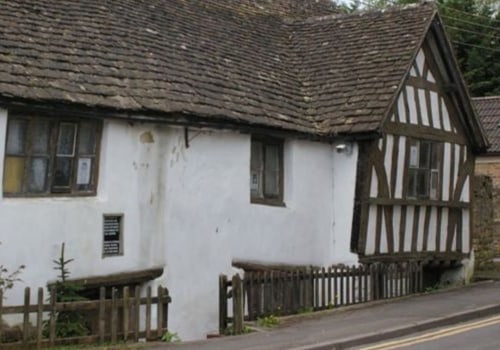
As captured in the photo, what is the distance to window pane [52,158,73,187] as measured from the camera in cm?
1265

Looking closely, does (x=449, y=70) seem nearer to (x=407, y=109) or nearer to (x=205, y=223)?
(x=407, y=109)

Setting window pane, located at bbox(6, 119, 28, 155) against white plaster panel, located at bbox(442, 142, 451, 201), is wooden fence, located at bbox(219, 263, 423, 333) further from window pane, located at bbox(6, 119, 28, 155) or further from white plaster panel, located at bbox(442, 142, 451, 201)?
window pane, located at bbox(6, 119, 28, 155)

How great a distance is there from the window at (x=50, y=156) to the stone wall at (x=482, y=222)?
12.1 metres

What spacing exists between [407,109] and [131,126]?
7.17 meters

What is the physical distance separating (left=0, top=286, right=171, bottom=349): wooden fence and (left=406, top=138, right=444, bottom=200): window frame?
7.78 meters

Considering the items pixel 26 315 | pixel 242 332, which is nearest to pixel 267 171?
pixel 242 332

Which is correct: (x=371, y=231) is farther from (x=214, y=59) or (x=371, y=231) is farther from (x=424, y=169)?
(x=214, y=59)

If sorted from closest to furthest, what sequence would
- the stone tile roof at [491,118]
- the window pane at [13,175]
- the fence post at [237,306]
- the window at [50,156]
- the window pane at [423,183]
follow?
the window pane at [13,175] → the window at [50,156] → the fence post at [237,306] → the window pane at [423,183] → the stone tile roof at [491,118]

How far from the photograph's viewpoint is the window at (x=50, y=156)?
39.5 feet

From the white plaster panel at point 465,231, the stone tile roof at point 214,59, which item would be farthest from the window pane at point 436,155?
the stone tile roof at point 214,59

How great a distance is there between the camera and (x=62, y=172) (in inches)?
501

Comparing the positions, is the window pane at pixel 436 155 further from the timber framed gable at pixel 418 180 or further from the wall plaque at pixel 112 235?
the wall plaque at pixel 112 235

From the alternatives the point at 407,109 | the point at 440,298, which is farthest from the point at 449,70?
the point at 440,298

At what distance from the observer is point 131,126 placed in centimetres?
1345
